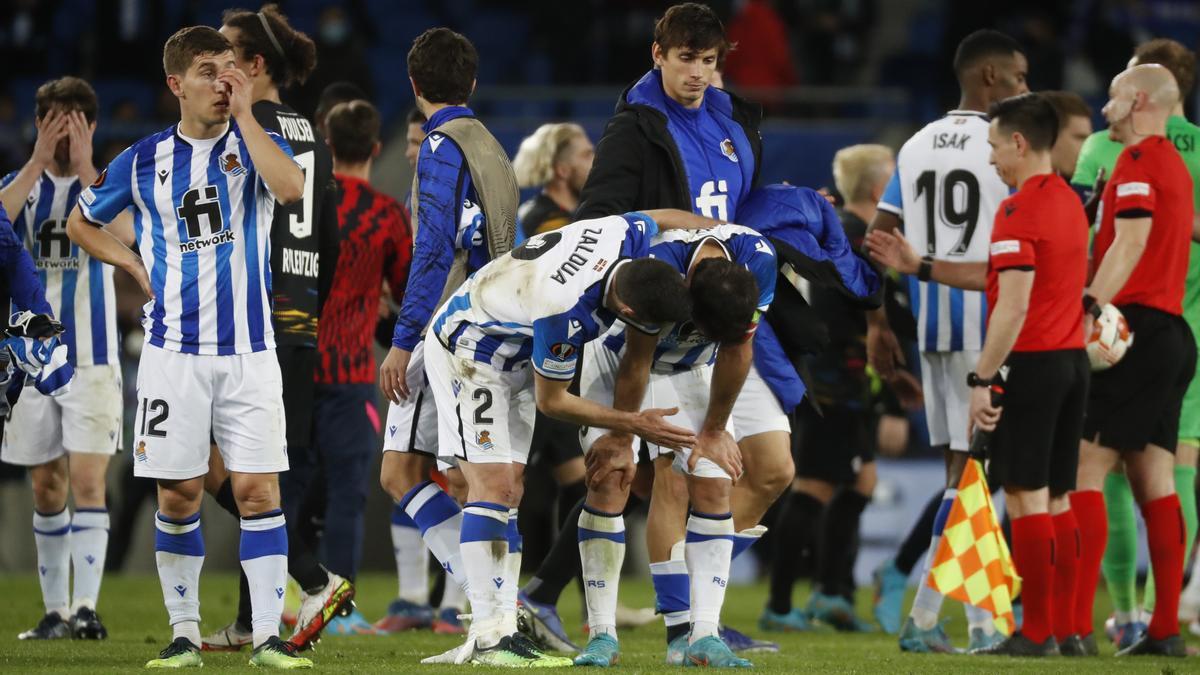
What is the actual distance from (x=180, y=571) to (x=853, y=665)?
2566 millimetres

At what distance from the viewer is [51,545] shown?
7.91 meters

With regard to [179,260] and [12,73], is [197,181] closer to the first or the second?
[179,260]

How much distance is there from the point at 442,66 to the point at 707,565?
2.25 meters

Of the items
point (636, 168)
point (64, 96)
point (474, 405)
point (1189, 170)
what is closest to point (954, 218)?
point (1189, 170)

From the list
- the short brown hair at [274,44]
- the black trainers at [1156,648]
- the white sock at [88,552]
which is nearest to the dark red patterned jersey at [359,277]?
the short brown hair at [274,44]

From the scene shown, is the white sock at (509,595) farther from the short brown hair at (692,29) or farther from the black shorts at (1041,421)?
the black shorts at (1041,421)

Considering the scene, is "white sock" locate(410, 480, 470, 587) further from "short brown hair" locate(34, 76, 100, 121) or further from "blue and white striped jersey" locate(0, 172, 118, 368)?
"short brown hair" locate(34, 76, 100, 121)

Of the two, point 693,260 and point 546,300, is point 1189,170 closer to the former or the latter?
point 693,260

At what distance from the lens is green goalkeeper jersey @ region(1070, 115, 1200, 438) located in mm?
7953

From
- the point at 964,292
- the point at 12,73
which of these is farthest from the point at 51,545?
the point at 12,73

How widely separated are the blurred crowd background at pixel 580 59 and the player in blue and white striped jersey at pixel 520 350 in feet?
24.5

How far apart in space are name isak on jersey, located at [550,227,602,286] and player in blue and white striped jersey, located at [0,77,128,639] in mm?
3094

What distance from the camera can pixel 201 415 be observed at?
596cm

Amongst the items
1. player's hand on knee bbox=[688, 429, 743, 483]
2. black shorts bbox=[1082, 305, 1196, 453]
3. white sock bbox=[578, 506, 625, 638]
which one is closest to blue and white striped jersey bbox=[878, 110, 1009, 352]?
black shorts bbox=[1082, 305, 1196, 453]
